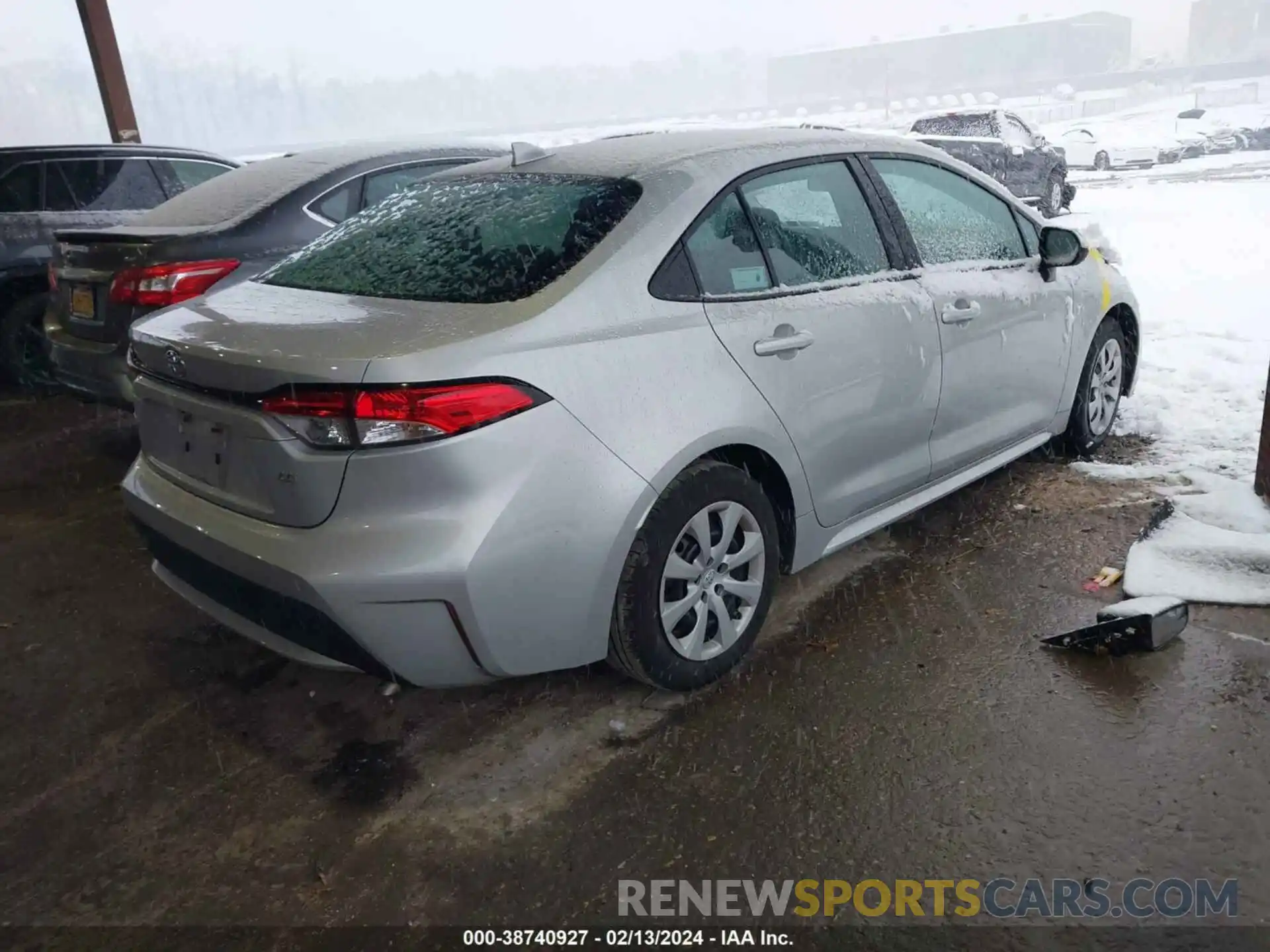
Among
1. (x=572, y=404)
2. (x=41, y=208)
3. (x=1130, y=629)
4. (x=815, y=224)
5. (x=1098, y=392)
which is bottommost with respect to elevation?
(x=1130, y=629)

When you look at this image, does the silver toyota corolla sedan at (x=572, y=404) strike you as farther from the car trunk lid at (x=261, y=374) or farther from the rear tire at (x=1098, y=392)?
the rear tire at (x=1098, y=392)

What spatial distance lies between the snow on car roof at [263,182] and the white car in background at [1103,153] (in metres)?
20.2

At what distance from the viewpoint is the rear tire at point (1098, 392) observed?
4.33 meters

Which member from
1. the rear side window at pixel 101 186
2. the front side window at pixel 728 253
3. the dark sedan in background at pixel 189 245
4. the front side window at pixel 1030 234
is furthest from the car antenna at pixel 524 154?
the rear side window at pixel 101 186

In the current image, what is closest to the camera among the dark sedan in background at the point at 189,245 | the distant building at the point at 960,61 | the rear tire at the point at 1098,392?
the rear tire at the point at 1098,392

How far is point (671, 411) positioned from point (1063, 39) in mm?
46238

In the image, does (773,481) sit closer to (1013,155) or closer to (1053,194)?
(1053,194)

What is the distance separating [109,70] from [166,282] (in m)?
7.24

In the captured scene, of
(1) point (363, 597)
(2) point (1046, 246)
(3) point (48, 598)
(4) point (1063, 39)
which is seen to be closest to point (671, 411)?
(1) point (363, 597)

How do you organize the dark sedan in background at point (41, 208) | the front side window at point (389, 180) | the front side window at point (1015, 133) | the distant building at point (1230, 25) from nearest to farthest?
the front side window at point (389, 180) → the dark sedan in background at point (41, 208) → the front side window at point (1015, 133) → the distant building at point (1230, 25)

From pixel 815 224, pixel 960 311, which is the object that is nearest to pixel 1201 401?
pixel 960 311

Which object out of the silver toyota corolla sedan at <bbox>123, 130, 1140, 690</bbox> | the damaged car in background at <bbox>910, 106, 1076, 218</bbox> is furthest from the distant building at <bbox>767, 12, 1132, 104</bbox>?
the silver toyota corolla sedan at <bbox>123, 130, 1140, 690</bbox>

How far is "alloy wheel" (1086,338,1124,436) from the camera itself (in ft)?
14.5

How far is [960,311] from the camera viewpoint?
3.40m
